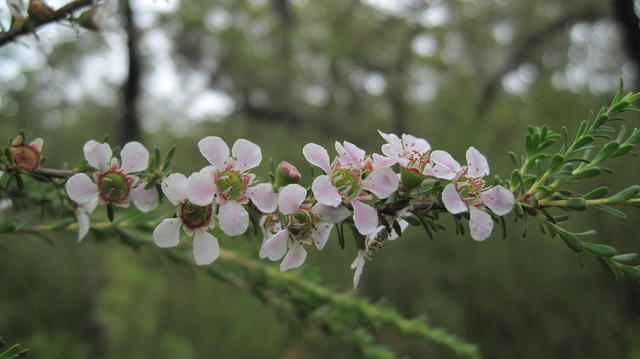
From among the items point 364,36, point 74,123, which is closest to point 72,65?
point 74,123

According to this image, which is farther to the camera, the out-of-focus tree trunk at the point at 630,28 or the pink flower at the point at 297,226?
the out-of-focus tree trunk at the point at 630,28

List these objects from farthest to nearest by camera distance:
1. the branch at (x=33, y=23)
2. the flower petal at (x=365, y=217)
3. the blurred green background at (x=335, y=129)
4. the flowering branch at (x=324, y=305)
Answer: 1. the blurred green background at (x=335, y=129)
2. the flowering branch at (x=324, y=305)
3. the branch at (x=33, y=23)
4. the flower petal at (x=365, y=217)

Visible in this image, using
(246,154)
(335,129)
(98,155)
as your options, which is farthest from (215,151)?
(335,129)

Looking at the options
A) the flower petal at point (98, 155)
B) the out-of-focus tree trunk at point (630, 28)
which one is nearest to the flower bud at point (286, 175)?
the flower petal at point (98, 155)

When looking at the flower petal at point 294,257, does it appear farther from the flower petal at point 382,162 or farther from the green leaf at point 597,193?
the green leaf at point 597,193

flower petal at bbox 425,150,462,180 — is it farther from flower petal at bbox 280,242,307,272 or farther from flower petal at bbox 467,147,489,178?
flower petal at bbox 280,242,307,272

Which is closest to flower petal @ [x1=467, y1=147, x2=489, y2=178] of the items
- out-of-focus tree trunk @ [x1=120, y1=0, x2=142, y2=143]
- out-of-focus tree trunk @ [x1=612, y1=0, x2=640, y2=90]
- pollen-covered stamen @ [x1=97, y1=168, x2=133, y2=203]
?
pollen-covered stamen @ [x1=97, y1=168, x2=133, y2=203]
